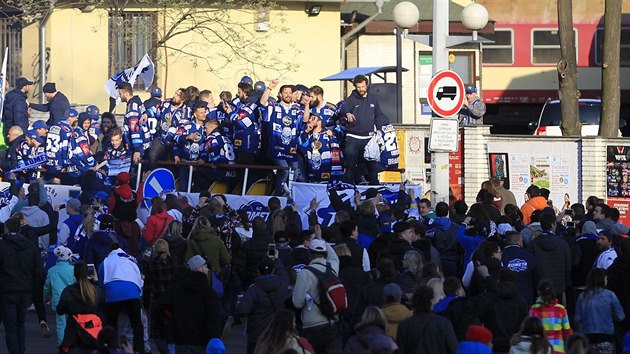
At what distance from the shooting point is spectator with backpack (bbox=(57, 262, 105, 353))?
15.3 metres

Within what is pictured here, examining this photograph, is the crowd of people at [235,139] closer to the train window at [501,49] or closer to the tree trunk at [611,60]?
the tree trunk at [611,60]

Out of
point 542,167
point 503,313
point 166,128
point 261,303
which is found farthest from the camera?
point 542,167

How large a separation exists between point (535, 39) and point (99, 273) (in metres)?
29.6

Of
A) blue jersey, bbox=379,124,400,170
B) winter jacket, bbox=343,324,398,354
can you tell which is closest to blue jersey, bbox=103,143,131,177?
blue jersey, bbox=379,124,400,170

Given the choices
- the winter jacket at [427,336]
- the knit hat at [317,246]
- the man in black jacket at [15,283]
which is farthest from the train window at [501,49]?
the winter jacket at [427,336]

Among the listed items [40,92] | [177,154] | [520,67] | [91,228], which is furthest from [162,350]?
[520,67]

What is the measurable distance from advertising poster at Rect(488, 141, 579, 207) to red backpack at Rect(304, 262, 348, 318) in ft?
44.2

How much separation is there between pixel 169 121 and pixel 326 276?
10.4 m

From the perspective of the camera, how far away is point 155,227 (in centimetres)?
1984

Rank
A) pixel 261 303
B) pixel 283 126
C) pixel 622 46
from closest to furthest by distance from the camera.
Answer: pixel 261 303 → pixel 283 126 → pixel 622 46

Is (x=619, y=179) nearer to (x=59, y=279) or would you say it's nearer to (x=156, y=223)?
(x=156, y=223)

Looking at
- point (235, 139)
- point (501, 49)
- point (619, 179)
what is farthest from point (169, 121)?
point (501, 49)

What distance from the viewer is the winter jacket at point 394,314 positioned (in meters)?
13.8

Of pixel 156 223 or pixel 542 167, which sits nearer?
pixel 156 223
